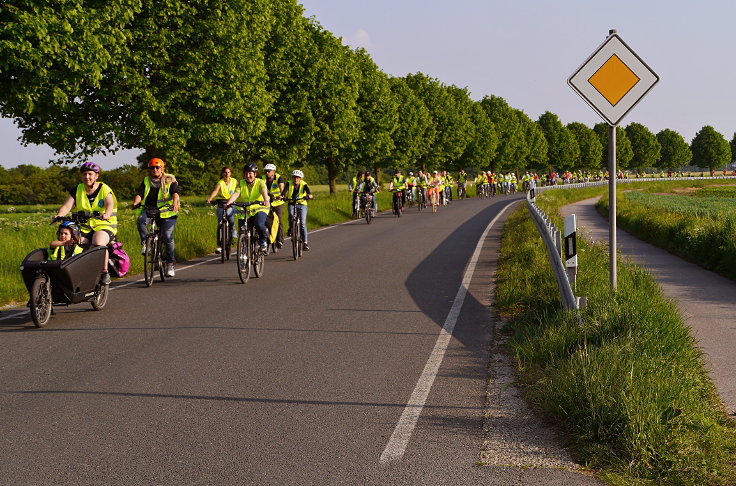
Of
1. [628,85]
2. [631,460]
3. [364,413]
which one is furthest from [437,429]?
[628,85]

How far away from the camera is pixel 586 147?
492 feet

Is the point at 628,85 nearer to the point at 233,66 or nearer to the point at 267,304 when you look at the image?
the point at 267,304

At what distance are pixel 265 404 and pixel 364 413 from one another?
73cm

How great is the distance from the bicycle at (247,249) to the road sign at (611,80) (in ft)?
20.2

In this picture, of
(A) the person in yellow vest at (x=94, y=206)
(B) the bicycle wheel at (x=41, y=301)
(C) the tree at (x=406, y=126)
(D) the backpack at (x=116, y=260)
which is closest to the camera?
(B) the bicycle wheel at (x=41, y=301)

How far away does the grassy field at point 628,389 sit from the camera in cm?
427

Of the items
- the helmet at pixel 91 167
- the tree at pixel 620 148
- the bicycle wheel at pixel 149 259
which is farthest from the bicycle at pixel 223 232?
the tree at pixel 620 148

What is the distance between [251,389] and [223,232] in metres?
9.40

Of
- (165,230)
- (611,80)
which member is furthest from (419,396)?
(165,230)

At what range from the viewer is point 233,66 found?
2778cm

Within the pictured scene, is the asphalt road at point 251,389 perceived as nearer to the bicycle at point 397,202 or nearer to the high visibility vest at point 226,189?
the high visibility vest at point 226,189

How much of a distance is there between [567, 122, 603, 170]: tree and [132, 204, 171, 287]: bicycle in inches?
5615

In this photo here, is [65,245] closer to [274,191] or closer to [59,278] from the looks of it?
[59,278]

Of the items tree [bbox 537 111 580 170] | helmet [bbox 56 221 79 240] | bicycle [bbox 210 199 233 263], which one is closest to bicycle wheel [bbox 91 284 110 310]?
helmet [bbox 56 221 79 240]
